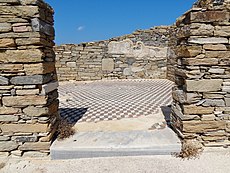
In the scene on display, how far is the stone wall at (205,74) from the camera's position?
239 centimetres

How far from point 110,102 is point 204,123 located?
3.01m

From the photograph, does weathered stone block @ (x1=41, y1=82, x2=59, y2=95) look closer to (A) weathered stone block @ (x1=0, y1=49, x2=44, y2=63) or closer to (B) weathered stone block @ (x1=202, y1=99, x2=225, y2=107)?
(A) weathered stone block @ (x1=0, y1=49, x2=44, y2=63)

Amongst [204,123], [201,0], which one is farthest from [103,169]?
[201,0]

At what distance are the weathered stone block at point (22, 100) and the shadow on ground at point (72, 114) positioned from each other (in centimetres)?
124

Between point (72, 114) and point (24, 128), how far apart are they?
1.68 meters

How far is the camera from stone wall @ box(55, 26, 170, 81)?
9203 millimetres

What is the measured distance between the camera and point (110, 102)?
525cm

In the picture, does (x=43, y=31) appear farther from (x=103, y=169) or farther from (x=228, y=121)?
(x=228, y=121)

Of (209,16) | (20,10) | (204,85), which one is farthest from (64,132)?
(209,16)

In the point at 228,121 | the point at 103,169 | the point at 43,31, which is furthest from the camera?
the point at 228,121

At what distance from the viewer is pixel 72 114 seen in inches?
165

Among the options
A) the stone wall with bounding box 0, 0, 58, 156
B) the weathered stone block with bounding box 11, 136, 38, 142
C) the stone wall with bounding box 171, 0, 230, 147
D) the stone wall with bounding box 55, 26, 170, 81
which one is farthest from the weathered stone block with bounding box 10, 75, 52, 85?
the stone wall with bounding box 55, 26, 170, 81

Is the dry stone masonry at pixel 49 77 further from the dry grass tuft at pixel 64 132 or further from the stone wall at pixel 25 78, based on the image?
the dry grass tuft at pixel 64 132

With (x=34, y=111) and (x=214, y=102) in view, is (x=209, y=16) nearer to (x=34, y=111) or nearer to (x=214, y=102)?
(x=214, y=102)
